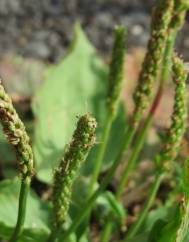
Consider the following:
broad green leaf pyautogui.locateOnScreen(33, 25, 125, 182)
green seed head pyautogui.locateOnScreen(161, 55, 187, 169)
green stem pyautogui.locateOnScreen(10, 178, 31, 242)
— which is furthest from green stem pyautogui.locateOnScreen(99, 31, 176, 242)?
green stem pyautogui.locateOnScreen(10, 178, 31, 242)

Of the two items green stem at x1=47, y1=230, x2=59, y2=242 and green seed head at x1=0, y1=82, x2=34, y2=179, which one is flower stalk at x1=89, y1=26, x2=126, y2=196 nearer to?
green stem at x1=47, y1=230, x2=59, y2=242

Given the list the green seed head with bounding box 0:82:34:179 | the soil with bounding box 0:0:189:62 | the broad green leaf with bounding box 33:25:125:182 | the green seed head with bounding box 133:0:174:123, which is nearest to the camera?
the green seed head with bounding box 0:82:34:179

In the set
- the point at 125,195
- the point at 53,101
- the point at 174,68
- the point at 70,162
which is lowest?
the point at 125,195

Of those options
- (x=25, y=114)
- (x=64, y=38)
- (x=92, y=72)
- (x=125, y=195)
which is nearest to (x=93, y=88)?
(x=92, y=72)

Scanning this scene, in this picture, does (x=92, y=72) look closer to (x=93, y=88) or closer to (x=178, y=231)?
(x=93, y=88)

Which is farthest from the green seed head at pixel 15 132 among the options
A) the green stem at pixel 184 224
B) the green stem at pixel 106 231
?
the green stem at pixel 106 231

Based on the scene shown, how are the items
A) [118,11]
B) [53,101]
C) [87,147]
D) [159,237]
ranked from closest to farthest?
1. [87,147]
2. [159,237]
3. [53,101]
4. [118,11]

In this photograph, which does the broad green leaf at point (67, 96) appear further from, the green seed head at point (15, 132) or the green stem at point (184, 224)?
the green seed head at point (15, 132)

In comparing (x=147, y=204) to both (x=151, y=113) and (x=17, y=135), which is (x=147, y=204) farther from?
(x=17, y=135)
